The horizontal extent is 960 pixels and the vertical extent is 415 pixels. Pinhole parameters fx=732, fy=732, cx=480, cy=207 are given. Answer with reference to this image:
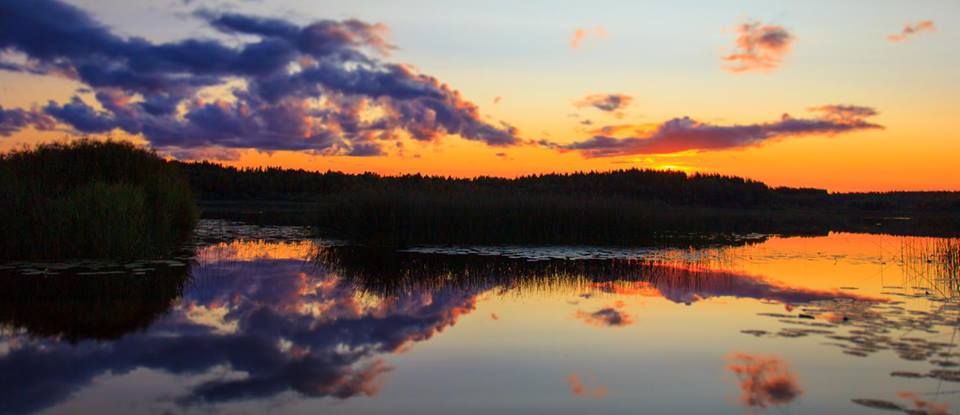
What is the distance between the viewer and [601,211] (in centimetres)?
2262

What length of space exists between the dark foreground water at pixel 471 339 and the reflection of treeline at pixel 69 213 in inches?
44.9

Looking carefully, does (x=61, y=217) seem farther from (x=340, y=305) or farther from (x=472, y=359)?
(x=472, y=359)

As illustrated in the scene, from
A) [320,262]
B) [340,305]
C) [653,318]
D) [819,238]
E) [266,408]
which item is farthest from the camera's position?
[819,238]

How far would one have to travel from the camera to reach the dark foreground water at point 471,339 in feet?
18.9

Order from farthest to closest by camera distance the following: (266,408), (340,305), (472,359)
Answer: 1. (340,305)
2. (472,359)
3. (266,408)

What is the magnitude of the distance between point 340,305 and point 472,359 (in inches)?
138

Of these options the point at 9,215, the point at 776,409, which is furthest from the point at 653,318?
the point at 9,215

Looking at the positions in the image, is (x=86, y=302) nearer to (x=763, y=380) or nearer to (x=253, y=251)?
(x=763, y=380)

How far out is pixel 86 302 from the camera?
9438mm

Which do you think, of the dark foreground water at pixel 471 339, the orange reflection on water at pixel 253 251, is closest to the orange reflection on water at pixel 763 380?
the dark foreground water at pixel 471 339

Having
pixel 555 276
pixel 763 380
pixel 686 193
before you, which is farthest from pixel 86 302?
pixel 686 193

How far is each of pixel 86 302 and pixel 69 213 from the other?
5264 millimetres

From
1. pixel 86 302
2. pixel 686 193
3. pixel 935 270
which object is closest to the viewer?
pixel 86 302

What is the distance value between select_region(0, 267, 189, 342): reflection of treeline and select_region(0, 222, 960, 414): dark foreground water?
0.04 metres
